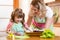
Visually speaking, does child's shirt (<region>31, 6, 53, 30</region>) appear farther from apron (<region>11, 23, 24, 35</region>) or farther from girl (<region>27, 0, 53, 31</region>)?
apron (<region>11, 23, 24, 35</region>)

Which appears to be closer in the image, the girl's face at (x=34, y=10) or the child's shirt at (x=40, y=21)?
the girl's face at (x=34, y=10)

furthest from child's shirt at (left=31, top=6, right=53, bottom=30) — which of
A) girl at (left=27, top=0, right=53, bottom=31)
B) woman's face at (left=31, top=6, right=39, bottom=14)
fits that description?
woman's face at (left=31, top=6, right=39, bottom=14)

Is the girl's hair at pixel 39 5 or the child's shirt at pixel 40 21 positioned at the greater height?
the girl's hair at pixel 39 5

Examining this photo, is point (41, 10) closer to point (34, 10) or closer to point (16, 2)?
point (34, 10)

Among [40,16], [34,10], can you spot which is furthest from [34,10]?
[40,16]

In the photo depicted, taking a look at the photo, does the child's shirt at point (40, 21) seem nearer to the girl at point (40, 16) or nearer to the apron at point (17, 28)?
the girl at point (40, 16)

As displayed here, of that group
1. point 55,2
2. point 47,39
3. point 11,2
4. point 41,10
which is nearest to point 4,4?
point 11,2

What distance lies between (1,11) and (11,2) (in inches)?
6.8

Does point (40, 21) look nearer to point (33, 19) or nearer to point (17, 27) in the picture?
point (33, 19)

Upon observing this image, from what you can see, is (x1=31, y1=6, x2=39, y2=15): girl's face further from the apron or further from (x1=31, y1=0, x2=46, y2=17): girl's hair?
the apron

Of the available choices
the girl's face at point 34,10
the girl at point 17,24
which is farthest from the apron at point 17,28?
the girl's face at point 34,10

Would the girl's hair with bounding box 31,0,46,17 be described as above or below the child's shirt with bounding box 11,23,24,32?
above

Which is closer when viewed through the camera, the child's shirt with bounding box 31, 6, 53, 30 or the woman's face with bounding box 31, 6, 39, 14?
the woman's face with bounding box 31, 6, 39, 14

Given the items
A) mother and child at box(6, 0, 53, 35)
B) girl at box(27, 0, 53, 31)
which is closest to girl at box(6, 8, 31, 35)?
mother and child at box(6, 0, 53, 35)
